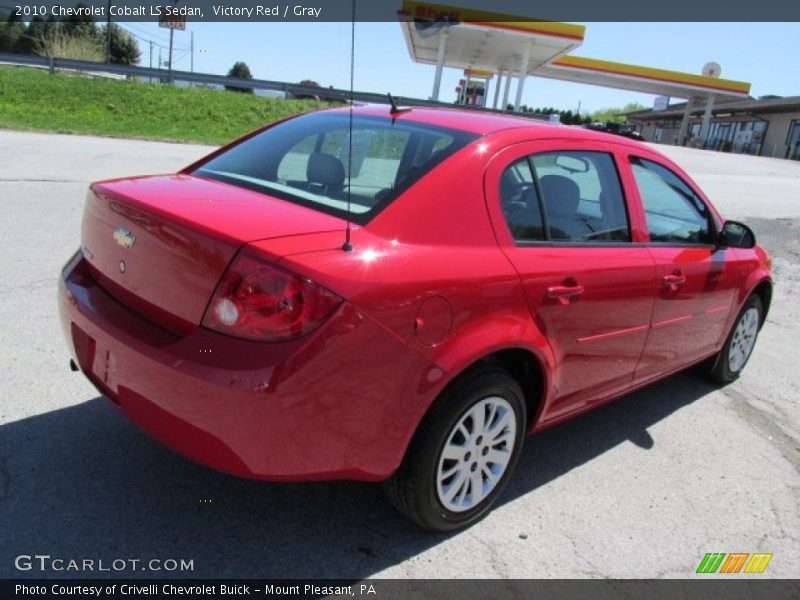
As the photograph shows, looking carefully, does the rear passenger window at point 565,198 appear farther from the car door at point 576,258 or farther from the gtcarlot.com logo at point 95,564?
the gtcarlot.com logo at point 95,564

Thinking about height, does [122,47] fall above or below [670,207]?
above

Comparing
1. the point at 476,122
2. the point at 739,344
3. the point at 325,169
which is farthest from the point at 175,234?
the point at 739,344

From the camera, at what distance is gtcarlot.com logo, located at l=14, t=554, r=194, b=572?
232 centimetres

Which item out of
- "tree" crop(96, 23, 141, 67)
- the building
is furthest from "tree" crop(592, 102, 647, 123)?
"tree" crop(96, 23, 141, 67)

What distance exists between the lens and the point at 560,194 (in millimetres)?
3133

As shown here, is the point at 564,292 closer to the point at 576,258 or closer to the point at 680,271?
the point at 576,258

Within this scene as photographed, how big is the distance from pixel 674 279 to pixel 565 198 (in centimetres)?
86

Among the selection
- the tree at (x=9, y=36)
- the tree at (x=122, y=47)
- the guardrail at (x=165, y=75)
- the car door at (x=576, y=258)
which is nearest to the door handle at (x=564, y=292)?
the car door at (x=576, y=258)

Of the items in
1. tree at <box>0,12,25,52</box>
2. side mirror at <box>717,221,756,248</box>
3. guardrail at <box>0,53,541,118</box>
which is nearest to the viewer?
side mirror at <box>717,221,756,248</box>

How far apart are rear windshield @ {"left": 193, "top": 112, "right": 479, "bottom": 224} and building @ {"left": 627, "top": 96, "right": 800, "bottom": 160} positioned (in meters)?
50.6

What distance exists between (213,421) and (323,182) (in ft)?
3.96

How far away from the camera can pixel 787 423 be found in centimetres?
435

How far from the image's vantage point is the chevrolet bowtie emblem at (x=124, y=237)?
2.54 metres

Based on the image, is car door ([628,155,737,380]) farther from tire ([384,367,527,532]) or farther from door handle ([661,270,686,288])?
tire ([384,367,527,532])
